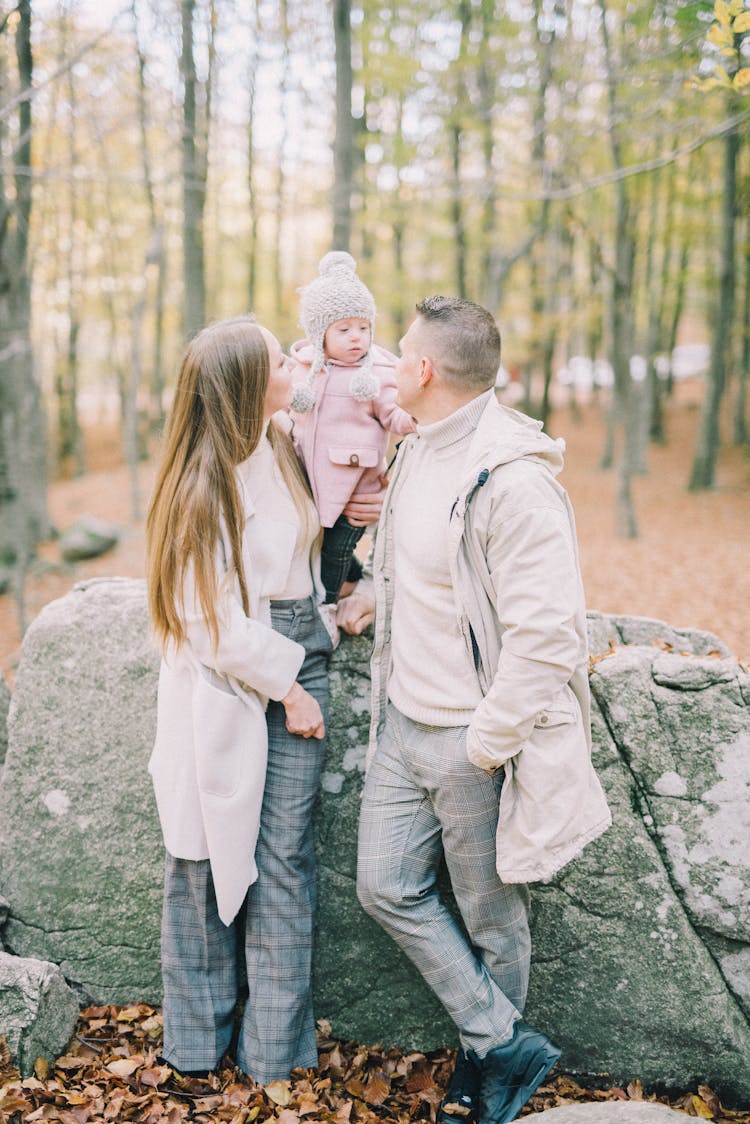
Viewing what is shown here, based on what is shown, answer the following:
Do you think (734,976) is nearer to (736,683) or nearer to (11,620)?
(736,683)

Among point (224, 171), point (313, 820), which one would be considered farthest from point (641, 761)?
point (224, 171)

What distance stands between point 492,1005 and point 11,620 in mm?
8250

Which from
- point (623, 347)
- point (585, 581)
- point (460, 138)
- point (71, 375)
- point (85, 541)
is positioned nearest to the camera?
point (585, 581)

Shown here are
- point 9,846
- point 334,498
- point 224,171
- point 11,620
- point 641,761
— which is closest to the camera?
point 334,498

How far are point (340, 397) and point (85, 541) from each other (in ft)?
35.6

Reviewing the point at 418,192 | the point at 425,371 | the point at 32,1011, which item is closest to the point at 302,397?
the point at 425,371

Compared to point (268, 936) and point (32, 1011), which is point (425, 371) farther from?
point (32, 1011)

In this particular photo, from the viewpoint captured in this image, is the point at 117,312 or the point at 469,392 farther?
the point at 117,312

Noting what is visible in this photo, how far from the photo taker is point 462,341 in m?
2.68

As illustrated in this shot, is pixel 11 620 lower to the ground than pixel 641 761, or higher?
lower

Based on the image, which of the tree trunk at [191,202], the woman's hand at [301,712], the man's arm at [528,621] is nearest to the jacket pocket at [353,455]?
the man's arm at [528,621]

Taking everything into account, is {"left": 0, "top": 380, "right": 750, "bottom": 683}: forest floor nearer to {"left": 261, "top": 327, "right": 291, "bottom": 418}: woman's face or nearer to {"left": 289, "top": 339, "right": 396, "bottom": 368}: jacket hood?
{"left": 289, "top": 339, "right": 396, "bottom": 368}: jacket hood

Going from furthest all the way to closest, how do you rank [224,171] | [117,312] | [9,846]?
[117,312], [224,171], [9,846]

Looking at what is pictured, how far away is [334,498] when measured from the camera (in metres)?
3.02
